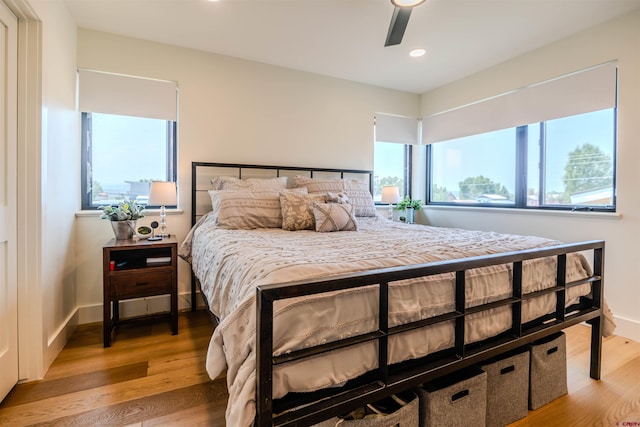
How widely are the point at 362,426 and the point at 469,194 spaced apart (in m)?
3.33

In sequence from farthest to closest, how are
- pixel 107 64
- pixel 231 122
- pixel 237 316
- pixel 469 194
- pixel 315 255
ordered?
pixel 469 194
pixel 231 122
pixel 107 64
pixel 315 255
pixel 237 316

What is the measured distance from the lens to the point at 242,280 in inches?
49.7

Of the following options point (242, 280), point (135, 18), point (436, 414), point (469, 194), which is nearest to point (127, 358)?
point (242, 280)

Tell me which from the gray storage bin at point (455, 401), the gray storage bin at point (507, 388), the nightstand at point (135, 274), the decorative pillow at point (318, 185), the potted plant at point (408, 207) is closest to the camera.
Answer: the gray storage bin at point (455, 401)

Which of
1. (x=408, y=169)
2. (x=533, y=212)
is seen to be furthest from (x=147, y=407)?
(x=408, y=169)

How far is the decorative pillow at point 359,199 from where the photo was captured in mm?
3201

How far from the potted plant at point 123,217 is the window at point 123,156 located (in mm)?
352

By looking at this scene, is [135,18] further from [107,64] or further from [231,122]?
[231,122]

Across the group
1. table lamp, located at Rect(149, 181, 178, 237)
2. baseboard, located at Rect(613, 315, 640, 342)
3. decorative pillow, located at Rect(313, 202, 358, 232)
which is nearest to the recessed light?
decorative pillow, located at Rect(313, 202, 358, 232)

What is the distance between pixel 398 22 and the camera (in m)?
1.76

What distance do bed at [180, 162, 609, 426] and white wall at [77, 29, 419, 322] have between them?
1346 millimetres

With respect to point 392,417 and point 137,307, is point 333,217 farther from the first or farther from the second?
point 137,307

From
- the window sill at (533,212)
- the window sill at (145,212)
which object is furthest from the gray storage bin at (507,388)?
the window sill at (145,212)

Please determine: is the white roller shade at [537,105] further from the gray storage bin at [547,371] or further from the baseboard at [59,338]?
the baseboard at [59,338]
